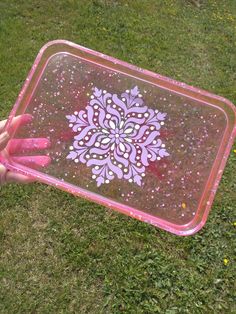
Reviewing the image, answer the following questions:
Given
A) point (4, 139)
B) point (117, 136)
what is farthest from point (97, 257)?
point (4, 139)

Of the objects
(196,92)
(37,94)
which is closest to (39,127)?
(37,94)

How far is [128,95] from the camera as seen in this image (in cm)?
249

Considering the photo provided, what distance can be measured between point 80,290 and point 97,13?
9.34ft

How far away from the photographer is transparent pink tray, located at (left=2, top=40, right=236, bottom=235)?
7.54 feet

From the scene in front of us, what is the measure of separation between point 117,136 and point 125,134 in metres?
0.04

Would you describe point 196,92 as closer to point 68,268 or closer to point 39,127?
point 39,127

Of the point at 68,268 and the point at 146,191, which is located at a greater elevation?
the point at 146,191

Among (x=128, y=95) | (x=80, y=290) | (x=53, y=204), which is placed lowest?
(x=80, y=290)

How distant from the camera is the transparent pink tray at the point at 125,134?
2.30 meters

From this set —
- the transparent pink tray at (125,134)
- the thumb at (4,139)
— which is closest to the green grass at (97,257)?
the transparent pink tray at (125,134)

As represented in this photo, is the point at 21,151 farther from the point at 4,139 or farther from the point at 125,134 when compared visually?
the point at 125,134

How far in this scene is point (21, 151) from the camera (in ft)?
7.66

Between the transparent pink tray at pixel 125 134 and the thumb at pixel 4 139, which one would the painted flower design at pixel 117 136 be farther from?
the thumb at pixel 4 139

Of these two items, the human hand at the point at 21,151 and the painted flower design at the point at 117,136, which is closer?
the human hand at the point at 21,151
